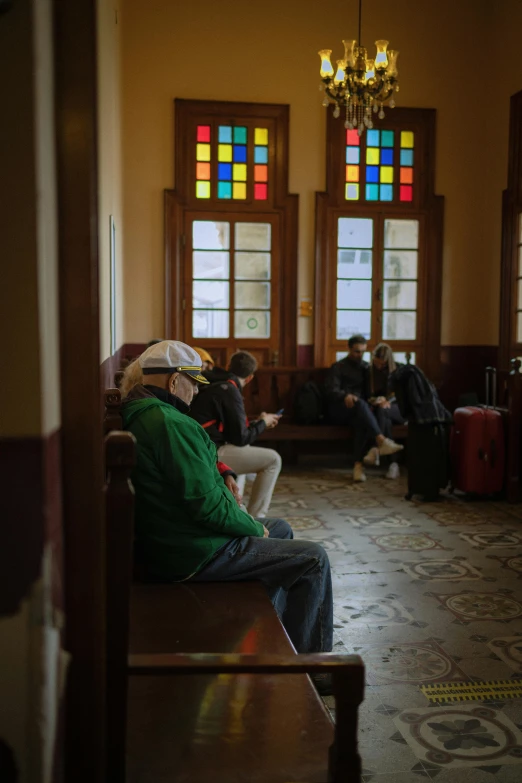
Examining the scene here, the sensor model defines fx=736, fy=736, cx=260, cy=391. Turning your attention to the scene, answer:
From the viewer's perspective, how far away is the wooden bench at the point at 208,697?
1.37 metres

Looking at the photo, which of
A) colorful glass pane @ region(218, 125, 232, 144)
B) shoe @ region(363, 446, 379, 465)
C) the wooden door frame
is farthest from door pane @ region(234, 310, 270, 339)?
the wooden door frame

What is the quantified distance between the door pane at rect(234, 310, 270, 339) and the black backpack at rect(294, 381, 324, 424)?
96 cm

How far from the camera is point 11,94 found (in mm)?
1062

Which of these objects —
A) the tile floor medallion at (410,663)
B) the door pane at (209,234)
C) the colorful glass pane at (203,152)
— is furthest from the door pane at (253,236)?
the tile floor medallion at (410,663)

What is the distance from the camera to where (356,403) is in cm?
700

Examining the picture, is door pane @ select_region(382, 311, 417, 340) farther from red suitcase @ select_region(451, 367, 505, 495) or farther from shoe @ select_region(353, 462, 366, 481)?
red suitcase @ select_region(451, 367, 505, 495)

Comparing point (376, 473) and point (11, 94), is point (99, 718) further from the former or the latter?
point (376, 473)

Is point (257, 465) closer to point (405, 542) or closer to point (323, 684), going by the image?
point (405, 542)

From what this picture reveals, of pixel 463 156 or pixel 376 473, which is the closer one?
pixel 376 473

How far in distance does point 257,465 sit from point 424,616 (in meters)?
1.60

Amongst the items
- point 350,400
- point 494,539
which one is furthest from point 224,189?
point 494,539

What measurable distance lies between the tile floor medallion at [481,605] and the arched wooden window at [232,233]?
182 inches

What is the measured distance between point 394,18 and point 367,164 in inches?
62.5

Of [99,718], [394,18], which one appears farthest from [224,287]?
[99,718]
